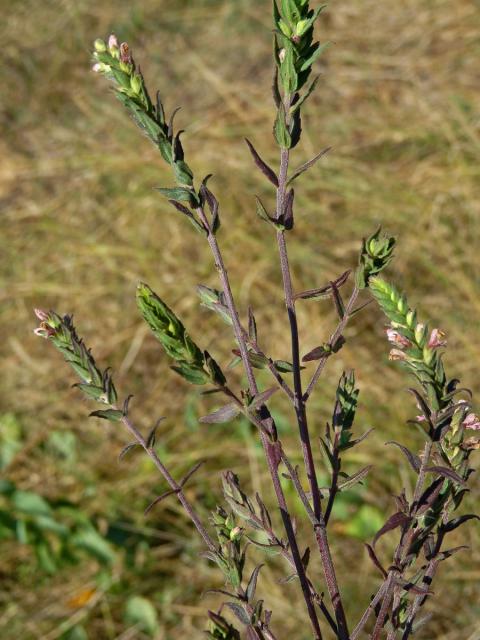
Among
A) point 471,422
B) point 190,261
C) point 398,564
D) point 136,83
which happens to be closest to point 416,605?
point 398,564

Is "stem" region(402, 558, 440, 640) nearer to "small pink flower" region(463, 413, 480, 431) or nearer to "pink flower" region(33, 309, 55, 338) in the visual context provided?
"small pink flower" region(463, 413, 480, 431)

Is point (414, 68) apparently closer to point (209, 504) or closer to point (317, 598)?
point (209, 504)

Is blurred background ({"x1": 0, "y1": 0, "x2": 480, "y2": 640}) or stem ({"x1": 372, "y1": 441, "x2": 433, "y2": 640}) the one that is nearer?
stem ({"x1": 372, "y1": 441, "x2": 433, "y2": 640})

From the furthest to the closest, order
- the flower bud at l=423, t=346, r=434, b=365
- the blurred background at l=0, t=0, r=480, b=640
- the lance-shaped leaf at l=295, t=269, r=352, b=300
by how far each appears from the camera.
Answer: the blurred background at l=0, t=0, r=480, b=640 → the lance-shaped leaf at l=295, t=269, r=352, b=300 → the flower bud at l=423, t=346, r=434, b=365

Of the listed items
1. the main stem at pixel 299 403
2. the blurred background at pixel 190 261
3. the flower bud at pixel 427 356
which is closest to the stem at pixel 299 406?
the main stem at pixel 299 403

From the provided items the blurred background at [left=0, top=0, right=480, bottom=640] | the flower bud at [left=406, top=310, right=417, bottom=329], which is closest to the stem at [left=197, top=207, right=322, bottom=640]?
the flower bud at [left=406, top=310, right=417, bottom=329]

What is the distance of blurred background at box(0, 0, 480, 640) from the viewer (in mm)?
2252

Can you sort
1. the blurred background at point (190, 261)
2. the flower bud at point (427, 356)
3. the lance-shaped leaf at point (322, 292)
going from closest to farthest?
1. the flower bud at point (427, 356)
2. the lance-shaped leaf at point (322, 292)
3. the blurred background at point (190, 261)

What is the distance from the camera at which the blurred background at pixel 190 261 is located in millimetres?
2252

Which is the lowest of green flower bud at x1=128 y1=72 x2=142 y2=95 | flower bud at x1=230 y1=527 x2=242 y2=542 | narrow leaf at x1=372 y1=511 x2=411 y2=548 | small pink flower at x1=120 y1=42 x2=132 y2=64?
narrow leaf at x1=372 y1=511 x2=411 y2=548

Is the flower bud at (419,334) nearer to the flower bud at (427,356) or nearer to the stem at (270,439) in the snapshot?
the flower bud at (427,356)

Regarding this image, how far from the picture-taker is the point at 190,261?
310cm

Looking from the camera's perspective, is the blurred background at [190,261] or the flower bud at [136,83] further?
the blurred background at [190,261]

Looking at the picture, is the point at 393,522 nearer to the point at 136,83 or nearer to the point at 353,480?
the point at 353,480
